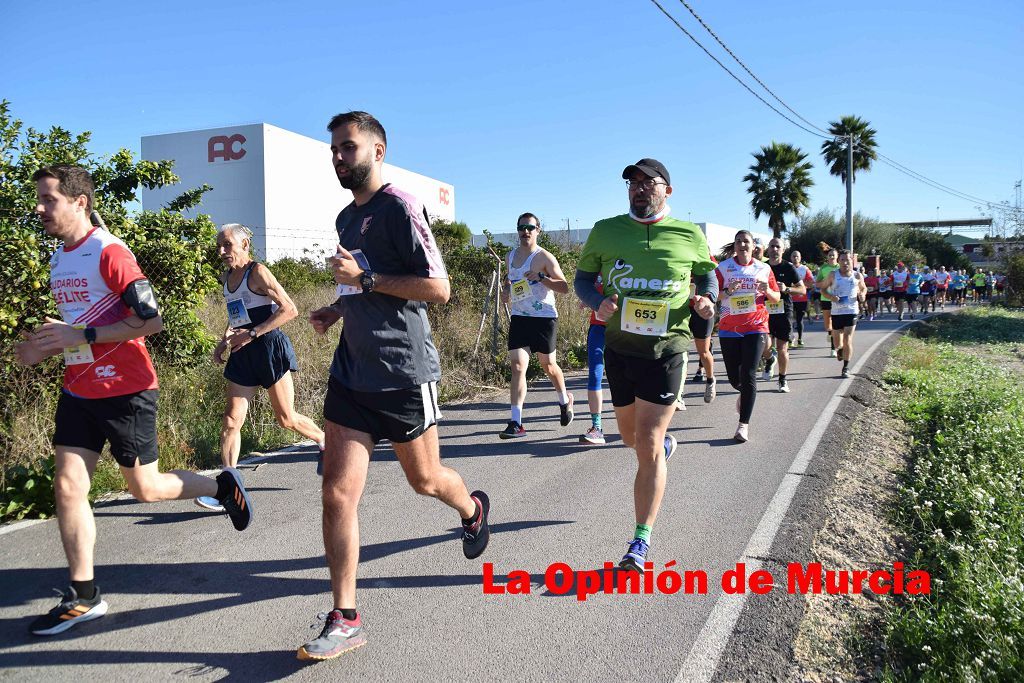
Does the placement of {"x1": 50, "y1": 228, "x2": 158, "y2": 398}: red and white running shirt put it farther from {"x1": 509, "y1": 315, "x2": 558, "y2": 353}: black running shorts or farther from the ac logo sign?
the ac logo sign

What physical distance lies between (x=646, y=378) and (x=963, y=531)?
229 cm

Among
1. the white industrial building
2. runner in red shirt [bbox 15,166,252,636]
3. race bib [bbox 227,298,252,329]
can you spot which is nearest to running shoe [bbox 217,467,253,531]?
runner in red shirt [bbox 15,166,252,636]

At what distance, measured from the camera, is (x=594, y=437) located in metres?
6.78

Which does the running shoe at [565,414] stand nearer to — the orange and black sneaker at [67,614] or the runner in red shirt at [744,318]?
the runner in red shirt at [744,318]

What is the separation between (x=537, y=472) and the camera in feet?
19.2

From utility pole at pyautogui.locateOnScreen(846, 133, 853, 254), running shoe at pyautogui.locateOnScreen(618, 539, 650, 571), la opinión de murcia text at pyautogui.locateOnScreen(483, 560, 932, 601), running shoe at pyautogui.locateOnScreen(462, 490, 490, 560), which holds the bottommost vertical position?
la opinión de murcia text at pyautogui.locateOnScreen(483, 560, 932, 601)

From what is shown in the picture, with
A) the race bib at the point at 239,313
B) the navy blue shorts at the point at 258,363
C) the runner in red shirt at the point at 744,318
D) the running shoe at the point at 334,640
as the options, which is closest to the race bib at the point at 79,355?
the navy blue shorts at the point at 258,363

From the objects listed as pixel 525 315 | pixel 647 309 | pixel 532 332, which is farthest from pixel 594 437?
pixel 647 309

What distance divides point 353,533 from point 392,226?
1.33 metres

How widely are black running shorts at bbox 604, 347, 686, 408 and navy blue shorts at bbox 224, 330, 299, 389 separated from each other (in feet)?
8.01

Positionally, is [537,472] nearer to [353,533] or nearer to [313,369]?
[353,533]

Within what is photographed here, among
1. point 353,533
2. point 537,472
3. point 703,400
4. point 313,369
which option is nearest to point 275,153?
point 313,369

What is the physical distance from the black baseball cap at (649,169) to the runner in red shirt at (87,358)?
8.53 feet

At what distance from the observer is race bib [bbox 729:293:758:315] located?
697cm
